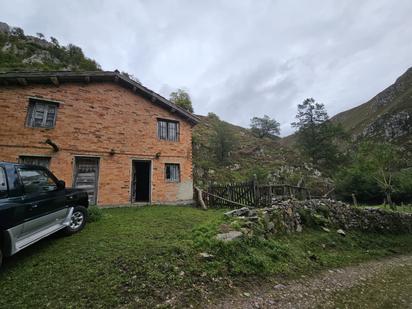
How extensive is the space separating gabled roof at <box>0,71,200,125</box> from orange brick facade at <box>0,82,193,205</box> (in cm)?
24

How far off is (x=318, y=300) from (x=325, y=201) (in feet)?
20.6

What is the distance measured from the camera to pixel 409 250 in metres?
8.45

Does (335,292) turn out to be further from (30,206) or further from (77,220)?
(77,220)

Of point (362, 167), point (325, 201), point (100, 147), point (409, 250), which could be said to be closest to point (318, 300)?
point (325, 201)

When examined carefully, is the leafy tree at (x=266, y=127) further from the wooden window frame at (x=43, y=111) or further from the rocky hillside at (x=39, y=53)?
the wooden window frame at (x=43, y=111)

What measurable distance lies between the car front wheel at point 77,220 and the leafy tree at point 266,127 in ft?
174

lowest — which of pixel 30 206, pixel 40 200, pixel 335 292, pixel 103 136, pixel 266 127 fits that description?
pixel 335 292

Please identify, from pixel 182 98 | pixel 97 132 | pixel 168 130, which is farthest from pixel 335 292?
pixel 182 98

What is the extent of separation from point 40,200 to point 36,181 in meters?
0.53

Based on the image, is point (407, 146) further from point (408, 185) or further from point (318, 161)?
point (408, 185)

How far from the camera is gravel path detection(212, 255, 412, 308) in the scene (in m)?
3.88

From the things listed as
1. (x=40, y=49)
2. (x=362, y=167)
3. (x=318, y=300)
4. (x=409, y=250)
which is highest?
(x=40, y=49)

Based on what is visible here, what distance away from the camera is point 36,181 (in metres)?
5.05

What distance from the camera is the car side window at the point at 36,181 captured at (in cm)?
470
